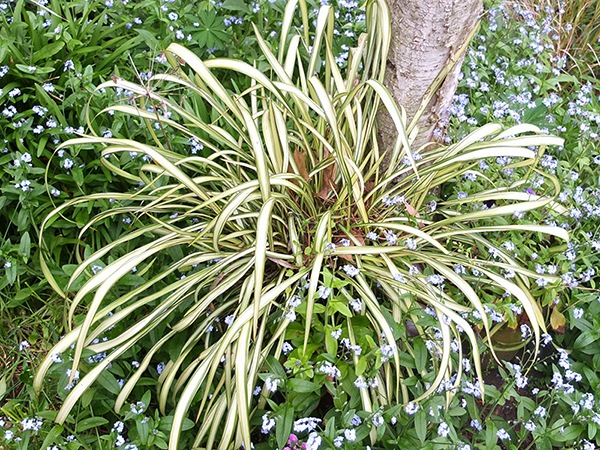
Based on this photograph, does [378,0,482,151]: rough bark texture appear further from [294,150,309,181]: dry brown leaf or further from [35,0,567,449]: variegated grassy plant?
[294,150,309,181]: dry brown leaf

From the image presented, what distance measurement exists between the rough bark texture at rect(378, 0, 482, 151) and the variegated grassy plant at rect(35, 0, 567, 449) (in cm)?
10

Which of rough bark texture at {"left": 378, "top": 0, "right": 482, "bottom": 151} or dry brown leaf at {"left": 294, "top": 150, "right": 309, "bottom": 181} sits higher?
rough bark texture at {"left": 378, "top": 0, "right": 482, "bottom": 151}

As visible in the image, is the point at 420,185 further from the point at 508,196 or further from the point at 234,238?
the point at 234,238

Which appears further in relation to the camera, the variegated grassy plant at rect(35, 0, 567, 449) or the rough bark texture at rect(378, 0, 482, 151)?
the rough bark texture at rect(378, 0, 482, 151)

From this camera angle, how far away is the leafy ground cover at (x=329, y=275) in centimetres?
173

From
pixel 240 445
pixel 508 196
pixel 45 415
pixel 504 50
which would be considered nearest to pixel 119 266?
pixel 45 415

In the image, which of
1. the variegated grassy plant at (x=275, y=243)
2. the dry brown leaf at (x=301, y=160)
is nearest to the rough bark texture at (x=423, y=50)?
the variegated grassy plant at (x=275, y=243)

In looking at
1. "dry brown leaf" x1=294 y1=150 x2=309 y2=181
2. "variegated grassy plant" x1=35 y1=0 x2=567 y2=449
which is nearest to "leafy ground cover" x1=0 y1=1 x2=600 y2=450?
"variegated grassy plant" x1=35 y1=0 x2=567 y2=449

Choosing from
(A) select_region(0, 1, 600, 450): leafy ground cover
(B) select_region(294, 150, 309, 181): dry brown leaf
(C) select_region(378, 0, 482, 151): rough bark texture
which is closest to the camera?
(A) select_region(0, 1, 600, 450): leafy ground cover

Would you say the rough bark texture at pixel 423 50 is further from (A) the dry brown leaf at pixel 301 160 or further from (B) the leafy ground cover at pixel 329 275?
(A) the dry brown leaf at pixel 301 160

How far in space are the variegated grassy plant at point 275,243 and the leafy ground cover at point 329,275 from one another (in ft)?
0.22

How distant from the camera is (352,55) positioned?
234 cm

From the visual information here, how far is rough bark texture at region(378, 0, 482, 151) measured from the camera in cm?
211

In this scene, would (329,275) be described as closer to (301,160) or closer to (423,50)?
(301,160)
